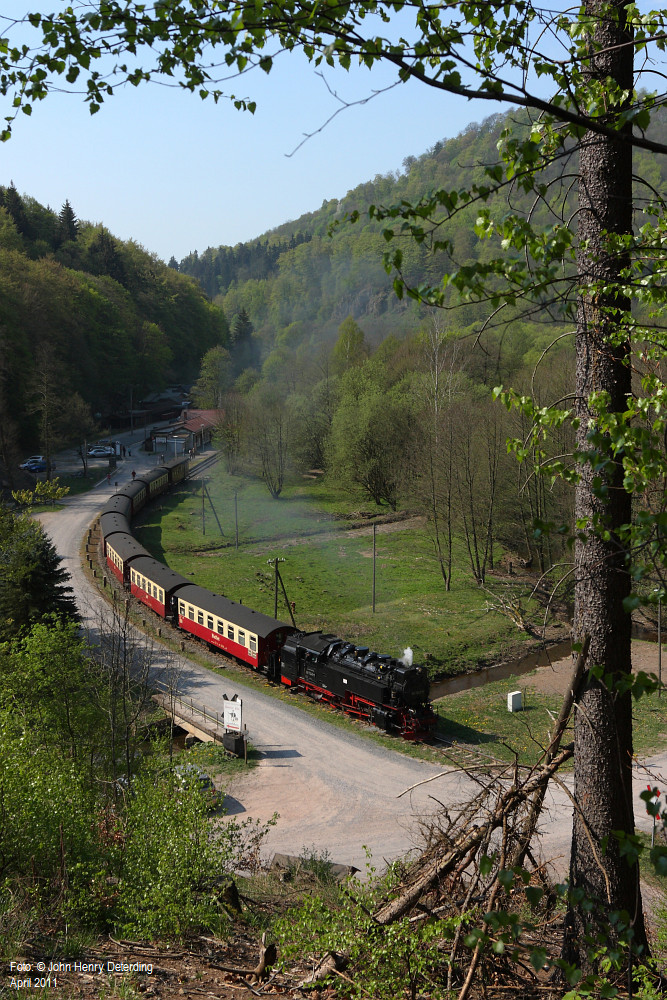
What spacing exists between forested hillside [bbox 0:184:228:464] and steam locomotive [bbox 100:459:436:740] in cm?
2931

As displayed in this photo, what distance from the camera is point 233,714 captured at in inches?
788

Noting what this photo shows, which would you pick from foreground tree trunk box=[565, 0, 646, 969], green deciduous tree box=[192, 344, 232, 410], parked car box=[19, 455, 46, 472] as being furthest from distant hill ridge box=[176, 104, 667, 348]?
foreground tree trunk box=[565, 0, 646, 969]

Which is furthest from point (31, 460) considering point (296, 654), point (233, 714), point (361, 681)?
point (361, 681)

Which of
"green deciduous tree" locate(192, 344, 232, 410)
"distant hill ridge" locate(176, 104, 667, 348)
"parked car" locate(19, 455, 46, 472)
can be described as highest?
"distant hill ridge" locate(176, 104, 667, 348)

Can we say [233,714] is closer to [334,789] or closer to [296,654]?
[334,789]

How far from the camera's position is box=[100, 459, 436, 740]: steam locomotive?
20.7 metres

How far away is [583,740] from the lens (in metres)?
5.07

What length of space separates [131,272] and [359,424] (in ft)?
200

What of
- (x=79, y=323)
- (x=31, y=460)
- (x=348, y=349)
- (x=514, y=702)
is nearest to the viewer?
(x=514, y=702)

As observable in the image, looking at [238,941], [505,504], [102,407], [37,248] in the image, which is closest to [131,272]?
[37,248]

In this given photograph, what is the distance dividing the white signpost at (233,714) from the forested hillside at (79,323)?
132ft

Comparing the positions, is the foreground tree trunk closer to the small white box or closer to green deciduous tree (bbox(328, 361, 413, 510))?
the small white box

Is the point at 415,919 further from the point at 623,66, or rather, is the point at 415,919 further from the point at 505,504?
the point at 505,504

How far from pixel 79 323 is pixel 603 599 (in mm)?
77120
